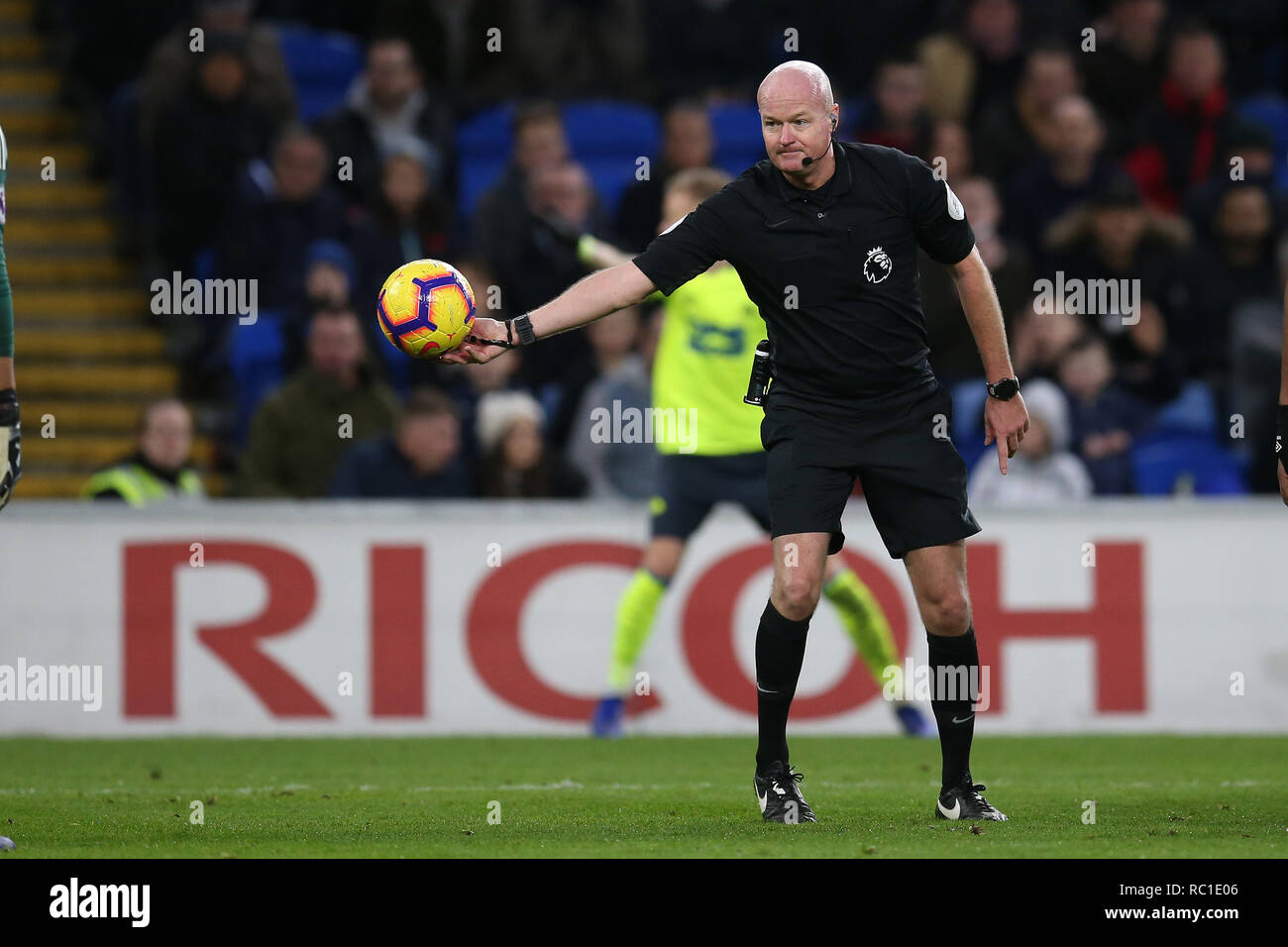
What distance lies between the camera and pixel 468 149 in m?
15.5

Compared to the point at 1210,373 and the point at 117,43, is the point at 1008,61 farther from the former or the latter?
the point at 117,43

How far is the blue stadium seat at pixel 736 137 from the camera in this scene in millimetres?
15336

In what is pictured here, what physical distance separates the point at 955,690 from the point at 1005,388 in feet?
3.22

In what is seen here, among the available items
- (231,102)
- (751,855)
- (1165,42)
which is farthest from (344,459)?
(1165,42)

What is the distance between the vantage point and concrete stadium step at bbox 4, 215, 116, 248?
1519cm

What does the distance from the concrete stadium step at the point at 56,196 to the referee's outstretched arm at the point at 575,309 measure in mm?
10052

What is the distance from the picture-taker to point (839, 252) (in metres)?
6.43

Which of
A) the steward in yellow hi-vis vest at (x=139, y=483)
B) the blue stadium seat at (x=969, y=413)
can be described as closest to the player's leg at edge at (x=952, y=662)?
the steward in yellow hi-vis vest at (x=139, y=483)

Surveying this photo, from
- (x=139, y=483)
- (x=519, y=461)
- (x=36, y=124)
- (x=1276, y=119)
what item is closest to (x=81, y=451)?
(x=139, y=483)

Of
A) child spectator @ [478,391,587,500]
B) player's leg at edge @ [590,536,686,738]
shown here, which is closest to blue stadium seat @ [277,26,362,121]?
child spectator @ [478,391,587,500]

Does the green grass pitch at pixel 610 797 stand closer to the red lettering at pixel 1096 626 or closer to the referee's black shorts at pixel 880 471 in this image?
the red lettering at pixel 1096 626

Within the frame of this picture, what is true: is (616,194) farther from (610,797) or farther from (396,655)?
(610,797)

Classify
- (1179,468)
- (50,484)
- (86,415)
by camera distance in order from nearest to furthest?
(1179,468) → (50,484) → (86,415)

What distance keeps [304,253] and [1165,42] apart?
6.71 metres
